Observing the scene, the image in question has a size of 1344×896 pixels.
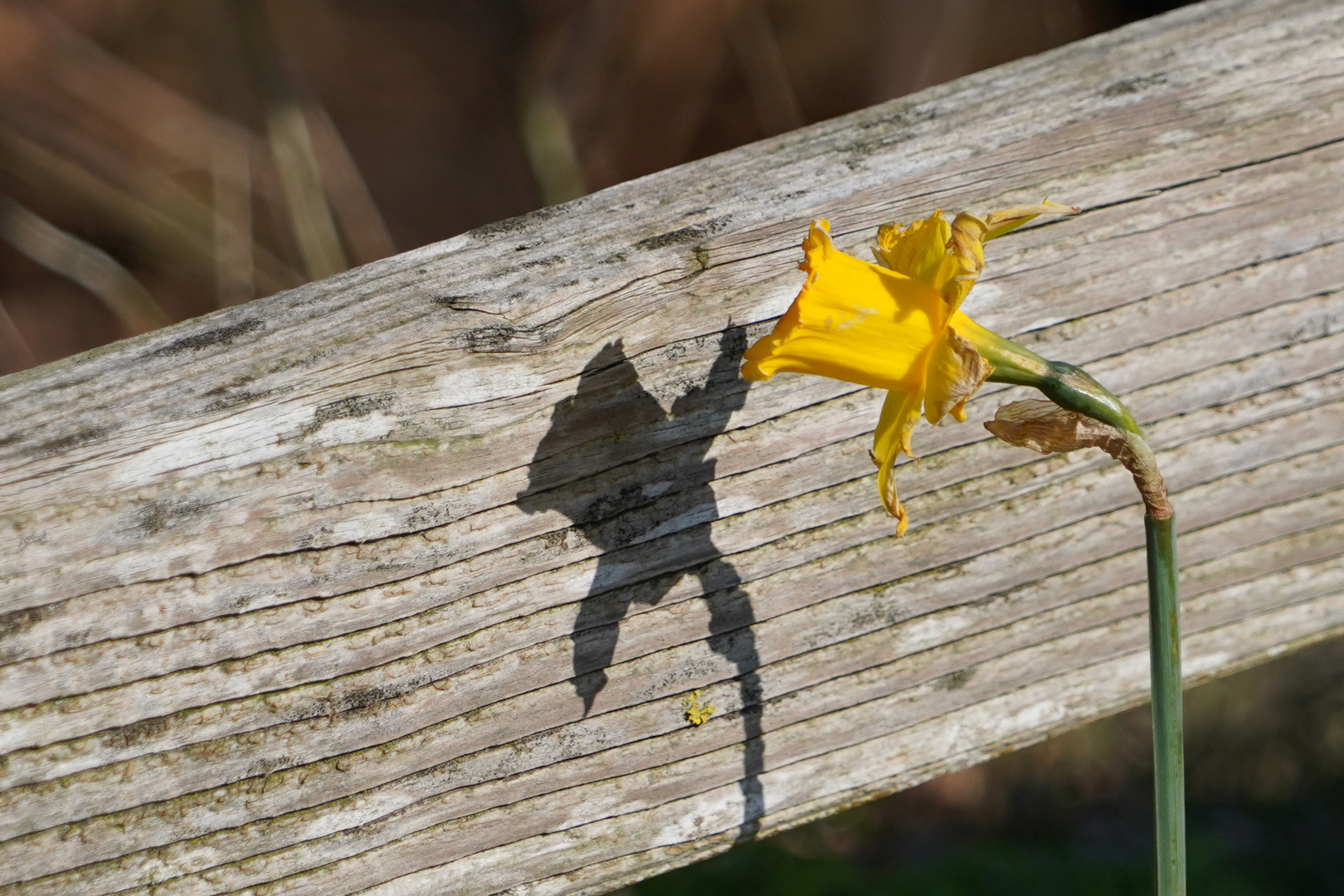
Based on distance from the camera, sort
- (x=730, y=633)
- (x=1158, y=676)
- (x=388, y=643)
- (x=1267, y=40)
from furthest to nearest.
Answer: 1. (x=1267, y=40)
2. (x=730, y=633)
3. (x=388, y=643)
4. (x=1158, y=676)

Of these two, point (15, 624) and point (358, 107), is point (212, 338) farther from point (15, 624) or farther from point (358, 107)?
point (358, 107)

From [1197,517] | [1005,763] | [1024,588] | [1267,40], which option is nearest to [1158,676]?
[1024,588]

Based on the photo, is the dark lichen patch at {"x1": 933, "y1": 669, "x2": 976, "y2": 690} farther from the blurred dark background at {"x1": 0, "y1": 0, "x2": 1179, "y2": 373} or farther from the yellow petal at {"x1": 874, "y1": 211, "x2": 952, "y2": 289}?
the blurred dark background at {"x1": 0, "y1": 0, "x2": 1179, "y2": 373}

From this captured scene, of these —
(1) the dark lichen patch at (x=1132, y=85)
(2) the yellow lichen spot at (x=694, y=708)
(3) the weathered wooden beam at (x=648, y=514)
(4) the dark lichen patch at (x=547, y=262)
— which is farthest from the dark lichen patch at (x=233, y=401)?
(1) the dark lichen patch at (x=1132, y=85)

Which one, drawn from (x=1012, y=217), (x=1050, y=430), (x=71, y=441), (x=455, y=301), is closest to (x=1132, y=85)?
(x=1012, y=217)

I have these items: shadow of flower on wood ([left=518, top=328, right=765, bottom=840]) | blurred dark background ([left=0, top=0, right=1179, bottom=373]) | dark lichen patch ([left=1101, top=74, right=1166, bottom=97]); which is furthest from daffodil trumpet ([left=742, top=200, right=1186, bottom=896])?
blurred dark background ([left=0, top=0, right=1179, bottom=373])

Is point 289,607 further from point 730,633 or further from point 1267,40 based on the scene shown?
point 1267,40
